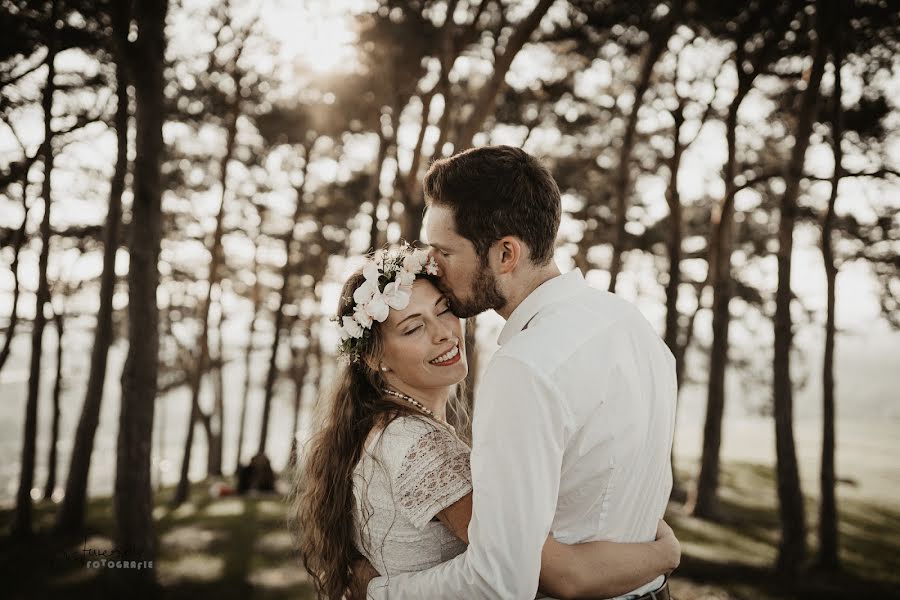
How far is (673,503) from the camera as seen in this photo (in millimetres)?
16312

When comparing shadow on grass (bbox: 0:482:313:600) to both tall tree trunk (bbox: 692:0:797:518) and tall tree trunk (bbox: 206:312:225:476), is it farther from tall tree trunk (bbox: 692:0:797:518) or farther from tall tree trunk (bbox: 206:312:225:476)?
tall tree trunk (bbox: 206:312:225:476)

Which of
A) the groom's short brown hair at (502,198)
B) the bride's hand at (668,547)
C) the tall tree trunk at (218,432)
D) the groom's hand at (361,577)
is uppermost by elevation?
the groom's short brown hair at (502,198)

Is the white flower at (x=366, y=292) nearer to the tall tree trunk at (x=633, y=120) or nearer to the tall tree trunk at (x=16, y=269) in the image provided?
the tall tree trunk at (x=633, y=120)

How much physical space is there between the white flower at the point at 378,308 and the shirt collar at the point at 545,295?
0.80 metres

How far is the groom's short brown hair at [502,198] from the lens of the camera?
249cm

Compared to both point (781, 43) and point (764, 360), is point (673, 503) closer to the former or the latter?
point (764, 360)

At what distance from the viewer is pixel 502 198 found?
8.13 ft

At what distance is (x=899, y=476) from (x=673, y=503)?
566 inches

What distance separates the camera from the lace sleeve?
8.30 feet

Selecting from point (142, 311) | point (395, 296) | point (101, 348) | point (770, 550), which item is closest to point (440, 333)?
point (395, 296)

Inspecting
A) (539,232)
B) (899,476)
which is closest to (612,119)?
(539,232)

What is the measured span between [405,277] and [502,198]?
2.66 ft

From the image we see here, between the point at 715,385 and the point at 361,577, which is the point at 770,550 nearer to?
the point at 715,385

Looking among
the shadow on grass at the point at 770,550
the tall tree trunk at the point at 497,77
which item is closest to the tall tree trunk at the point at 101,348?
the tall tree trunk at the point at 497,77
